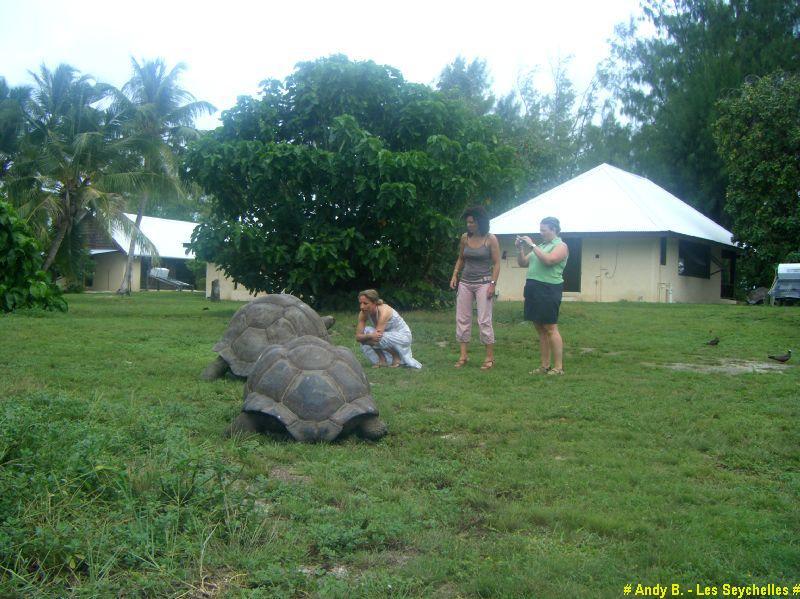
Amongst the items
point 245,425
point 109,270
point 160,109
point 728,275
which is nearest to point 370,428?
point 245,425

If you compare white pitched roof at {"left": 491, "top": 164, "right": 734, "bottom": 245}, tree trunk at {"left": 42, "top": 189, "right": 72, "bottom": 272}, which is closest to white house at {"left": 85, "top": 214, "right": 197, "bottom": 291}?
tree trunk at {"left": 42, "top": 189, "right": 72, "bottom": 272}

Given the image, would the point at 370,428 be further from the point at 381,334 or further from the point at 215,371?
the point at 381,334

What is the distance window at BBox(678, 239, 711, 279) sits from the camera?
25.5 metres

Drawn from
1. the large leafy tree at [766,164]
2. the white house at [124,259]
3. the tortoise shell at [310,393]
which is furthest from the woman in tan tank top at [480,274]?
the white house at [124,259]

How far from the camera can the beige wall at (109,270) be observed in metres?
43.5

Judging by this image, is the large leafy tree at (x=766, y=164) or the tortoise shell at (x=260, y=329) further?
the large leafy tree at (x=766, y=164)

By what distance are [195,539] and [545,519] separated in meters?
1.67

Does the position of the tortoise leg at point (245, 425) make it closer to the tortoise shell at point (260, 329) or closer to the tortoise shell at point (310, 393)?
the tortoise shell at point (310, 393)

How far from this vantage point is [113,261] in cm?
4388

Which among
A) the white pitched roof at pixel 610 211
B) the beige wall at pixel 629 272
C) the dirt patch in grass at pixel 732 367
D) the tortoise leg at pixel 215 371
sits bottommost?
the tortoise leg at pixel 215 371

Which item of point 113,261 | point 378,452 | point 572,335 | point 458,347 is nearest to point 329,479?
point 378,452

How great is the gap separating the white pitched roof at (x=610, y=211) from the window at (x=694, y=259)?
629 millimetres

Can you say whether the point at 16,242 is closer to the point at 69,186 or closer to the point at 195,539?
the point at 69,186

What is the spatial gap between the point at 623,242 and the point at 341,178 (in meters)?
12.3
